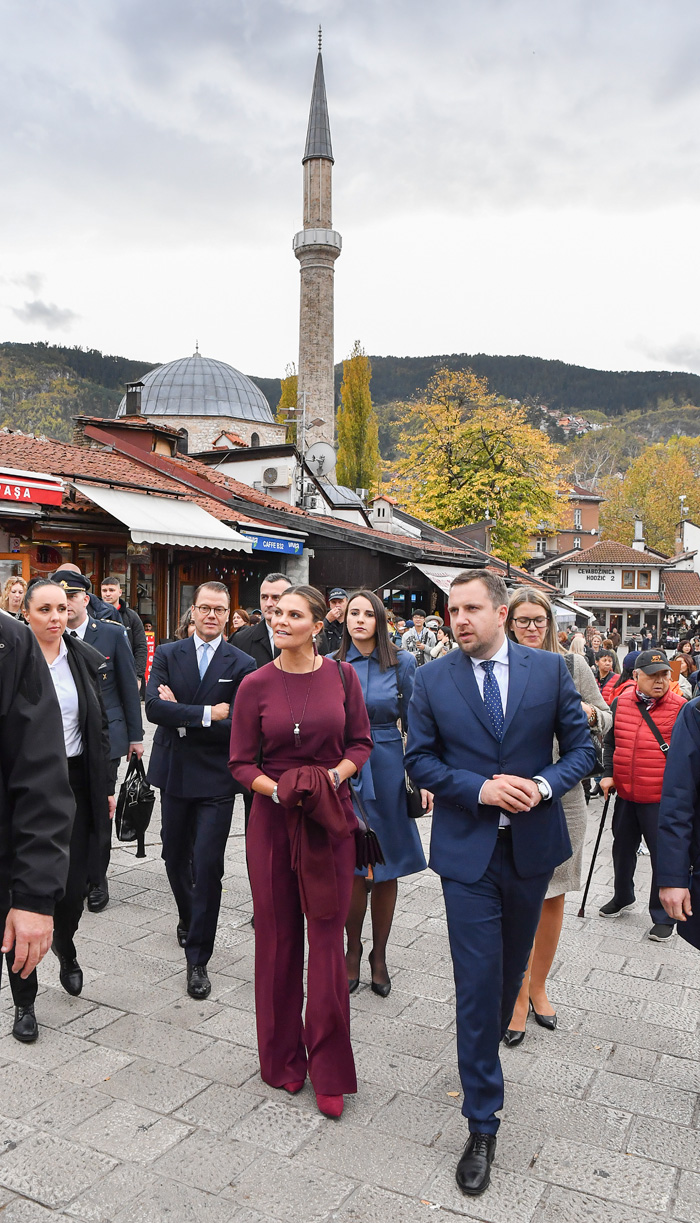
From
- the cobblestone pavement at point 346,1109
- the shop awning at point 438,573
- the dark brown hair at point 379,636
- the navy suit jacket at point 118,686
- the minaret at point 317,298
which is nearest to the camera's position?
the cobblestone pavement at point 346,1109

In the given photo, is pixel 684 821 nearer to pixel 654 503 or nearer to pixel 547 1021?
pixel 547 1021

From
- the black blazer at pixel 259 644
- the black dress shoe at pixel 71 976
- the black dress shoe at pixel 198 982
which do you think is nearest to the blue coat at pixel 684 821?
the black dress shoe at pixel 198 982

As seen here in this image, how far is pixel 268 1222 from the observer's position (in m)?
2.53

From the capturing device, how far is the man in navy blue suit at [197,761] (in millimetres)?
4125

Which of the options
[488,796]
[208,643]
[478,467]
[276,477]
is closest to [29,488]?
[208,643]

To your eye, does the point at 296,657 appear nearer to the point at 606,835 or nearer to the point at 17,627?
the point at 17,627

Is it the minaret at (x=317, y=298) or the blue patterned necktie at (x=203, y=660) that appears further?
the minaret at (x=317, y=298)

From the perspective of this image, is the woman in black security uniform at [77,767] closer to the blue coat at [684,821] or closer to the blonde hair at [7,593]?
the blonde hair at [7,593]

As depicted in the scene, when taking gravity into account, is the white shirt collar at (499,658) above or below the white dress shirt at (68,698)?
above

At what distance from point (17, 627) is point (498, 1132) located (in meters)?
2.41

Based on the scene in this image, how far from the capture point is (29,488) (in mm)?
11914

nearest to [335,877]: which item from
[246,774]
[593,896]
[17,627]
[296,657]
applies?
[246,774]

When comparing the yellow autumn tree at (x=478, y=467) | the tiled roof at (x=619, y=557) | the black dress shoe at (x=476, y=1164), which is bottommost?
the black dress shoe at (x=476, y=1164)

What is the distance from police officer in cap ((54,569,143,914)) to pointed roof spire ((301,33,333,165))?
54.1 meters
